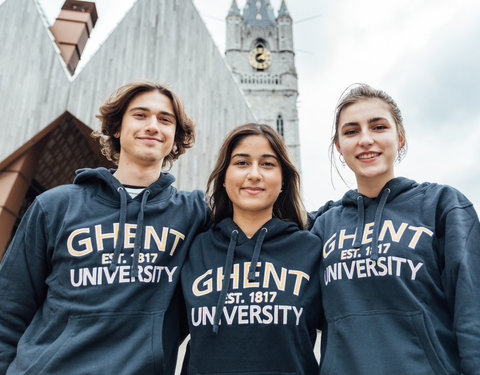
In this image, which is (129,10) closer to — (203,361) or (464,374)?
(203,361)

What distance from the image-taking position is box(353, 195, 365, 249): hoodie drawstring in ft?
5.87

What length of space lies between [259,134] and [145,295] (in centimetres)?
114

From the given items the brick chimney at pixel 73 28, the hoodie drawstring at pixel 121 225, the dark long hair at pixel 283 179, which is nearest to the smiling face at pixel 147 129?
the hoodie drawstring at pixel 121 225

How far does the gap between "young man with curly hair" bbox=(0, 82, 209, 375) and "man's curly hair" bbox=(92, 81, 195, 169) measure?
1 cm

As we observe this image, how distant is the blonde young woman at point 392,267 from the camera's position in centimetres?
148

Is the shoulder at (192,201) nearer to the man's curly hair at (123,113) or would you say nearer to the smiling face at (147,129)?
the smiling face at (147,129)

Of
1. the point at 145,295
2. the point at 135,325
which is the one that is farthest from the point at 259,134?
the point at 135,325

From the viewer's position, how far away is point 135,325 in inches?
68.2

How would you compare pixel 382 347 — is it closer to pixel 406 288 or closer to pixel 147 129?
pixel 406 288

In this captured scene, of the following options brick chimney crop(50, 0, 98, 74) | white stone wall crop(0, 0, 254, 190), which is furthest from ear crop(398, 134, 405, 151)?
brick chimney crop(50, 0, 98, 74)

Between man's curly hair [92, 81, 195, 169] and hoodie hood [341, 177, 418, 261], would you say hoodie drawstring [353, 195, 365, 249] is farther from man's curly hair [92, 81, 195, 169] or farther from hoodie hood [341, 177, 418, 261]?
man's curly hair [92, 81, 195, 169]

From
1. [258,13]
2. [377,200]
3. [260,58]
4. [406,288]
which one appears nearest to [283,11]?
[258,13]

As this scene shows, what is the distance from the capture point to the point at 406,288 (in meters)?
1.58

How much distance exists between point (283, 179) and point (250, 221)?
0.41 metres
